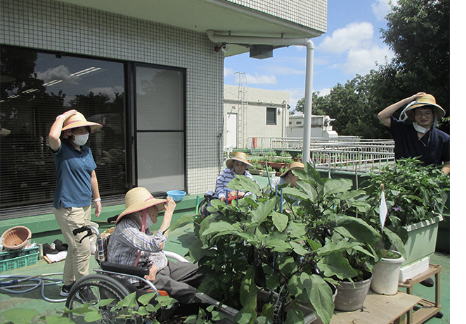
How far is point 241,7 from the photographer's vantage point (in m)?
4.57

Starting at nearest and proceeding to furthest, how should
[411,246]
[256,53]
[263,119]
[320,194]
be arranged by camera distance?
[320,194]
[411,246]
[256,53]
[263,119]

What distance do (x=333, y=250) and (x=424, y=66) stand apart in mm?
18242

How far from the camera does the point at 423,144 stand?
310 cm

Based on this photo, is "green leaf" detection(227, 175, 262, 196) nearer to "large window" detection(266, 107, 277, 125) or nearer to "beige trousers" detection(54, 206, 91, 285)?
"beige trousers" detection(54, 206, 91, 285)

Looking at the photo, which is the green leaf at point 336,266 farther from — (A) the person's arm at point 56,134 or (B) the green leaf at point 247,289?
(A) the person's arm at point 56,134

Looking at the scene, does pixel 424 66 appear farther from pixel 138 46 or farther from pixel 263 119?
pixel 138 46

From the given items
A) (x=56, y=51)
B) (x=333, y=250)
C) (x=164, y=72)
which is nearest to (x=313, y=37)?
(x=164, y=72)

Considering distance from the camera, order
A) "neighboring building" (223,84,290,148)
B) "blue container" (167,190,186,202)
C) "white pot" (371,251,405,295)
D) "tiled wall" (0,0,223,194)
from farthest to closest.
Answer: "neighboring building" (223,84,290,148)
"blue container" (167,190,186,202)
"tiled wall" (0,0,223,194)
"white pot" (371,251,405,295)

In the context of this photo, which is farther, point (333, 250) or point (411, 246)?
point (411, 246)

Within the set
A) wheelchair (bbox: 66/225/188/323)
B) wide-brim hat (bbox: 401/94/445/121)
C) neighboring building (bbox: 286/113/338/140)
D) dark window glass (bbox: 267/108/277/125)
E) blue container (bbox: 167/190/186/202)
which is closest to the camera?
wheelchair (bbox: 66/225/188/323)

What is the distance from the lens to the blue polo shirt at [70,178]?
10.7 feet

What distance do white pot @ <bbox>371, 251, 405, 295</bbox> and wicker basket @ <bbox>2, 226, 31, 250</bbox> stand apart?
3844 millimetres

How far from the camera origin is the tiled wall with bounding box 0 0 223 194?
4234 mm

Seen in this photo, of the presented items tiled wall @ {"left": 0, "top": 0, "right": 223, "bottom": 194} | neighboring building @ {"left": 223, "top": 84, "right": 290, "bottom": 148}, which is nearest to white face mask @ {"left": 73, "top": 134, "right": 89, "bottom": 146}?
tiled wall @ {"left": 0, "top": 0, "right": 223, "bottom": 194}
